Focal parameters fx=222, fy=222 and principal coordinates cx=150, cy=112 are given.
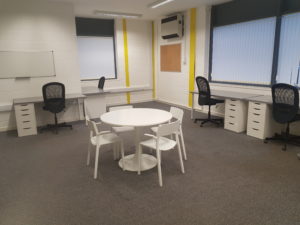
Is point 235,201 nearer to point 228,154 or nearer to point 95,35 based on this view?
point 228,154

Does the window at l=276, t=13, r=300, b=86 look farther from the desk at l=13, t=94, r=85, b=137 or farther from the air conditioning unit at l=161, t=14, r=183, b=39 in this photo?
the desk at l=13, t=94, r=85, b=137

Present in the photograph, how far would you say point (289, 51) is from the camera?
4.46m

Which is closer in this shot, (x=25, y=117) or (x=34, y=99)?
(x=25, y=117)

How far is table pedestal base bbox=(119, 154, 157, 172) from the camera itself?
10.5 ft

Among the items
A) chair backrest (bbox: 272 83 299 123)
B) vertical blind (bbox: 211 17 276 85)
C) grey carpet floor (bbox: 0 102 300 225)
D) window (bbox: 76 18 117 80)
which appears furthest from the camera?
window (bbox: 76 18 117 80)

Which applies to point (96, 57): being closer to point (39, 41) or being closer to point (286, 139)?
point (39, 41)

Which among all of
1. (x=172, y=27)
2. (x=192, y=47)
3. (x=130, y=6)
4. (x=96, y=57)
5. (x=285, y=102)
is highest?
(x=130, y=6)

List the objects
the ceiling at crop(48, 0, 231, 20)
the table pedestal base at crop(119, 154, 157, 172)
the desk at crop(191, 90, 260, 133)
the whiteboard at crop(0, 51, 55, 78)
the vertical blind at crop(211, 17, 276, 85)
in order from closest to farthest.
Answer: the table pedestal base at crop(119, 154, 157, 172) < the desk at crop(191, 90, 260, 133) < the vertical blind at crop(211, 17, 276, 85) < the whiteboard at crop(0, 51, 55, 78) < the ceiling at crop(48, 0, 231, 20)

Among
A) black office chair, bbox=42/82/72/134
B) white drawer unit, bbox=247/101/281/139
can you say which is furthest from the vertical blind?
black office chair, bbox=42/82/72/134

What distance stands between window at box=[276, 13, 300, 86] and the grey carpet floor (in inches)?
59.8

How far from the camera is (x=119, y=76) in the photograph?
7902 mm

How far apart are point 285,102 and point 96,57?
5833 millimetres

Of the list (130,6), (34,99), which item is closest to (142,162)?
(34,99)

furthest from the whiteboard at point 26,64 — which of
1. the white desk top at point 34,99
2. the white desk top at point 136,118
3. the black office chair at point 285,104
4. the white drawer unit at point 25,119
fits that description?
the black office chair at point 285,104
